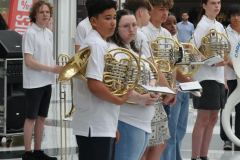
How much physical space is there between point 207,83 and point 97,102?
2817 mm

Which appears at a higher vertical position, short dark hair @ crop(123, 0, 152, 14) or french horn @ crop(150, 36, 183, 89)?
short dark hair @ crop(123, 0, 152, 14)

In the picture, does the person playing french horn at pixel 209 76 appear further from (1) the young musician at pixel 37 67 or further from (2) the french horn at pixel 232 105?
(1) the young musician at pixel 37 67

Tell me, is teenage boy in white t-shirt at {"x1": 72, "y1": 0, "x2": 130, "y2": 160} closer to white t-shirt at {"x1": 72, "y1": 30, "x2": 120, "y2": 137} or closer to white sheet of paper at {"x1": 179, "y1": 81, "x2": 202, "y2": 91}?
white t-shirt at {"x1": 72, "y1": 30, "x2": 120, "y2": 137}

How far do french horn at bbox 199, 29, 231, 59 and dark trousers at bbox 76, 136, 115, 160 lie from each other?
278cm

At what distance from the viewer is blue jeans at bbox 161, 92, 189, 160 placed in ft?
18.5

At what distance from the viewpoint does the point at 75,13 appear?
16.2 metres

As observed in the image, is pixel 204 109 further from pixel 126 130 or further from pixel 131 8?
pixel 126 130

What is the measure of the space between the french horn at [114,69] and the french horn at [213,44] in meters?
2.49

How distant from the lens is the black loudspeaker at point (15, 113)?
25.5 feet

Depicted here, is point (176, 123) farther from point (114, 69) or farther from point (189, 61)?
point (114, 69)

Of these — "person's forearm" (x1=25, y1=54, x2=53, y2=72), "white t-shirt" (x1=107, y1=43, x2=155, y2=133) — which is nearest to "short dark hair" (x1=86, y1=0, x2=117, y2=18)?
"white t-shirt" (x1=107, y1=43, x2=155, y2=133)

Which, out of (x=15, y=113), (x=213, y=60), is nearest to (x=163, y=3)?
(x=213, y=60)

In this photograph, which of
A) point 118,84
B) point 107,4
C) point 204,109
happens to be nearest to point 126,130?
point 118,84

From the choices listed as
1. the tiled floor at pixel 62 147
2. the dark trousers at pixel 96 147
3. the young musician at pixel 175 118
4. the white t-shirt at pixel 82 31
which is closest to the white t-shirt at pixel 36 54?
the white t-shirt at pixel 82 31
